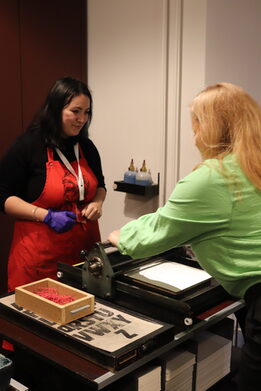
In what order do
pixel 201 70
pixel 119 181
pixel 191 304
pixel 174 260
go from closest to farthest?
pixel 191 304
pixel 174 260
pixel 201 70
pixel 119 181

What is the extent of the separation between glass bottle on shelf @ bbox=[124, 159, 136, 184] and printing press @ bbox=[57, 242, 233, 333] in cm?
107

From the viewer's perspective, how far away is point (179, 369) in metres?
1.46

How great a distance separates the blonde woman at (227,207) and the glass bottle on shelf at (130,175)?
141 centimetres

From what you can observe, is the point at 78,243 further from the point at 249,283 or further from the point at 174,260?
the point at 249,283

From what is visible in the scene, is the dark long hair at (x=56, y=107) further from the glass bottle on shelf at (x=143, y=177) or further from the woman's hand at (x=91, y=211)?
the glass bottle on shelf at (x=143, y=177)

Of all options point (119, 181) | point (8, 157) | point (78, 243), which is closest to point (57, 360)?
point (78, 243)

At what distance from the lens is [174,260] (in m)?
1.76

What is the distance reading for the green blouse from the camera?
48.1 inches

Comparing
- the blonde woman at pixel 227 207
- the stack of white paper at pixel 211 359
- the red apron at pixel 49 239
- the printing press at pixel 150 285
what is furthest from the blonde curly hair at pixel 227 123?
the red apron at pixel 49 239

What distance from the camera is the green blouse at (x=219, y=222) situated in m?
1.22

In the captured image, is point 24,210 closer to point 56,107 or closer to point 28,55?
point 56,107

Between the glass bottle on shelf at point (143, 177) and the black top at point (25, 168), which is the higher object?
the black top at point (25, 168)

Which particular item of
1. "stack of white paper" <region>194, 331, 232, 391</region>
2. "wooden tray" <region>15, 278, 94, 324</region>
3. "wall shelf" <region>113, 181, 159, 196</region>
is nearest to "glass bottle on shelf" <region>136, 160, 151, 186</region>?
"wall shelf" <region>113, 181, 159, 196</region>

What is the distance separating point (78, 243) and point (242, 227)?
0.97m
